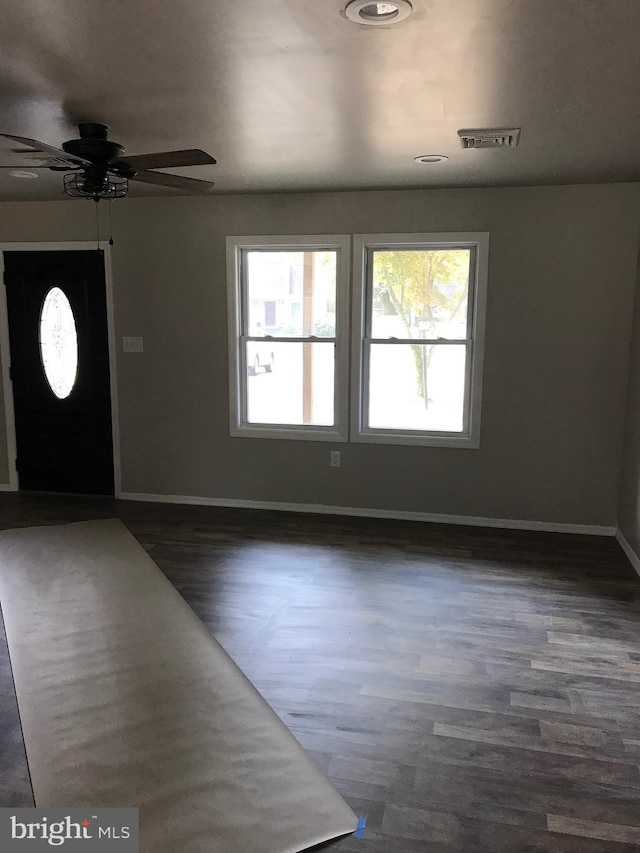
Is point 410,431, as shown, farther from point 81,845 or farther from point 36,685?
point 81,845

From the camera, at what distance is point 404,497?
15.9ft

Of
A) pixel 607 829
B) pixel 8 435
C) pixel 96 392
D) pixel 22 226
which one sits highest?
pixel 22 226

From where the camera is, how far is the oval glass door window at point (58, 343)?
520 cm

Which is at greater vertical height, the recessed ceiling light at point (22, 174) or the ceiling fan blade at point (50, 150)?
the recessed ceiling light at point (22, 174)

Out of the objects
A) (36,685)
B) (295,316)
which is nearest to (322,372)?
(295,316)

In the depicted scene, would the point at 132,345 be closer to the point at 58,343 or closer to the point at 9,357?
the point at 58,343

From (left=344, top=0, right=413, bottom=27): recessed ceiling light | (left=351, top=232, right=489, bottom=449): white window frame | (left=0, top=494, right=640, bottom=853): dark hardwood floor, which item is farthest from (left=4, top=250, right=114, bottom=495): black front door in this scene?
(left=344, top=0, right=413, bottom=27): recessed ceiling light

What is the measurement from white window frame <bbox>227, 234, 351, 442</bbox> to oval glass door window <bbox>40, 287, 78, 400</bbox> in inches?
53.4

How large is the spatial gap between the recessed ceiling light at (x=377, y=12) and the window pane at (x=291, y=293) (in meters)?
2.88

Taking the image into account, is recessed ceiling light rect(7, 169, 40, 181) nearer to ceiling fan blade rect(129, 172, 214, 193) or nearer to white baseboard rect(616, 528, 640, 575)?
ceiling fan blade rect(129, 172, 214, 193)

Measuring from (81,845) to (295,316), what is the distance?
3677 millimetres

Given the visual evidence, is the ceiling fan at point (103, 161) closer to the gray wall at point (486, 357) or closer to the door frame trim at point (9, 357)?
the gray wall at point (486, 357)

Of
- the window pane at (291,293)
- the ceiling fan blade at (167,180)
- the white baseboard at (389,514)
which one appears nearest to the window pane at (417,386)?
the window pane at (291,293)

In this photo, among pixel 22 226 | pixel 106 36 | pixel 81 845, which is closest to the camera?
pixel 81 845
